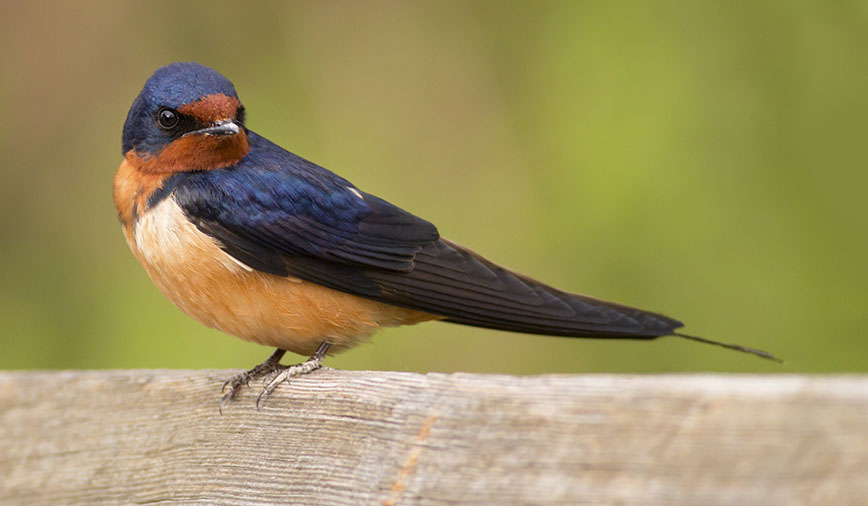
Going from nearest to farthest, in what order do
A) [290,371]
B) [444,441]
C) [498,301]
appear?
[444,441], [290,371], [498,301]

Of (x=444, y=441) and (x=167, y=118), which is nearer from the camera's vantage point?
(x=444, y=441)

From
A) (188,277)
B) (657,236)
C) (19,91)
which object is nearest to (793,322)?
(657,236)

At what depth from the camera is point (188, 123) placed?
2.43m

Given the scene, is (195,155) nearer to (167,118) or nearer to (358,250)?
(167,118)

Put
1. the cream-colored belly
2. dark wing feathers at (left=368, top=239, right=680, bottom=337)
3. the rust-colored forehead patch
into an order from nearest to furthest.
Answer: dark wing feathers at (left=368, top=239, right=680, bottom=337)
the cream-colored belly
the rust-colored forehead patch

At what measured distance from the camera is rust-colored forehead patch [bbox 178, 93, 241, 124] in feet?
7.87

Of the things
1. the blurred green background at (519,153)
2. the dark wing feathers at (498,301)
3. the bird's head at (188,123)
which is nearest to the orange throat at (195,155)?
the bird's head at (188,123)

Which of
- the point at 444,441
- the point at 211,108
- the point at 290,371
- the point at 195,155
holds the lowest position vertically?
the point at 290,371

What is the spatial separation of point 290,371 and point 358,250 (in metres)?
0.45

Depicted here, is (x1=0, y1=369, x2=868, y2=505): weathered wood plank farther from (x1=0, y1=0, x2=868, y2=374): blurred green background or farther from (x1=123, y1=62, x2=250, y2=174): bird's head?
(x1=0, y1=0, x2=868, y2=374): blurred green background

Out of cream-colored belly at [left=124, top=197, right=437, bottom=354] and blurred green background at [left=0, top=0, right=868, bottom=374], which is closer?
cream-colored belly at [left=124, top=197, right=437, bottom=354]

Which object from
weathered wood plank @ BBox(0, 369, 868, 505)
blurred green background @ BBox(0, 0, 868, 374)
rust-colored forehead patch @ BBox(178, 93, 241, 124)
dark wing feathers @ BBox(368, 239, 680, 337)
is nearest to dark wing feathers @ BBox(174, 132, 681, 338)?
dark wing feathers @ BBox(368, 239, 680, 337)

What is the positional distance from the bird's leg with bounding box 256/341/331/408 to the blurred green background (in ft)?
3.98

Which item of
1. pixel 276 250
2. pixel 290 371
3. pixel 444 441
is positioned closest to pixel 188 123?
pixel 276 250
